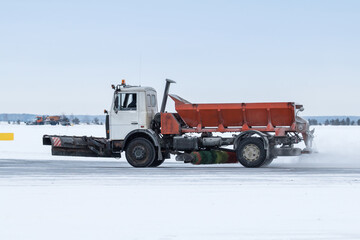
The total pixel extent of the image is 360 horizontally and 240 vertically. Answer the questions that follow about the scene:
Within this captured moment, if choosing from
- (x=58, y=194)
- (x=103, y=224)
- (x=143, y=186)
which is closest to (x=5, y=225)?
(x=103, y=224)

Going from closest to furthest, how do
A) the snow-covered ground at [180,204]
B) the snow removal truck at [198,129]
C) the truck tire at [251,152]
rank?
the snow-covered ground at [180,204] < the truck tire at [251,152] < the snow removal truck at [198,129]

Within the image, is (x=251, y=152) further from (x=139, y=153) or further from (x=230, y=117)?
(x=139, y=153)

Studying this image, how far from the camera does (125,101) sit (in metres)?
22.4

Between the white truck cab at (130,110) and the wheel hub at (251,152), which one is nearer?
the wheel hub at (251,152)

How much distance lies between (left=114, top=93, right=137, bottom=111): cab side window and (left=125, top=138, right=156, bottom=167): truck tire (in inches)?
42.0

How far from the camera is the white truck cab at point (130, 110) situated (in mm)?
22281

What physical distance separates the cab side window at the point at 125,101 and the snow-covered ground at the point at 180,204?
3044mm

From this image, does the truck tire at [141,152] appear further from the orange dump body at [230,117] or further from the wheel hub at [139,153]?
the orange dump body at [230,117]

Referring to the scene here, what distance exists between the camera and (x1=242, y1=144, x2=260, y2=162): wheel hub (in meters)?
21.7

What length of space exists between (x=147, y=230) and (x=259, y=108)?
12.8 metres

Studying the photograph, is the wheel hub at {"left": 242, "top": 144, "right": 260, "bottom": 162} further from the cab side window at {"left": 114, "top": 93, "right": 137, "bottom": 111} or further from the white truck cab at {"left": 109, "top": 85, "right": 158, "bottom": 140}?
the cab side window at {"left": 114, "top": 93, "right": 137, "bottom": 111}

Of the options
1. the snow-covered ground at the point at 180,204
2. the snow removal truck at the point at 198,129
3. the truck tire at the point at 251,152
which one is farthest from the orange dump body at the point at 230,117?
the snow-covered ground at the point at 180,204

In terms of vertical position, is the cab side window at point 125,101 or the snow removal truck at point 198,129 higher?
the cab side window at point 125,101

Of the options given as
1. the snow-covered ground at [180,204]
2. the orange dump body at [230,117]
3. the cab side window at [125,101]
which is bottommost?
the snow-covered ground at [180,204]
